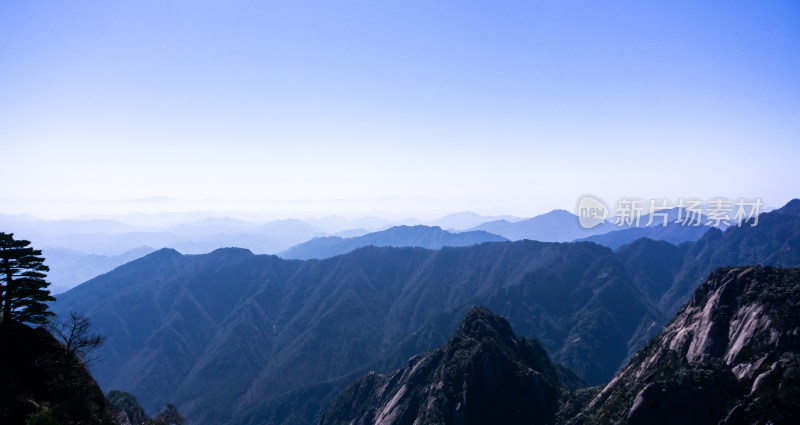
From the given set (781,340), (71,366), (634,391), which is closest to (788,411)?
(781,340)

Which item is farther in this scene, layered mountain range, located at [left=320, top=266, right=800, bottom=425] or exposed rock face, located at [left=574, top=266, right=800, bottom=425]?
layered mountain range, located at [left=320, top=266, right=800, bottom=425]

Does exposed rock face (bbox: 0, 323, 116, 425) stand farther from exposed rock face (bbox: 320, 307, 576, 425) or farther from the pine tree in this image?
exposed rock face (bbox: 320, 307, 576, 425)

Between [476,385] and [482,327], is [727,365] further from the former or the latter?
[482,327]

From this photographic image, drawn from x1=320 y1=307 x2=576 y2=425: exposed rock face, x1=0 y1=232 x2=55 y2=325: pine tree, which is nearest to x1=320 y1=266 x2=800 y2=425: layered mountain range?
x1=320 y1=307 x2=576 y2=425: exposed rock face

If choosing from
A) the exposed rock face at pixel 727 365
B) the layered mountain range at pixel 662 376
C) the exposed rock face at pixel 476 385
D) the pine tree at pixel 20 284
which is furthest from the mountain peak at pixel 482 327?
the pine tree at pixel 20 284

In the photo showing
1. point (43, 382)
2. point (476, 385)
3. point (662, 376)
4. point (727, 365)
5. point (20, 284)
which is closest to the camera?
point (43, 382)

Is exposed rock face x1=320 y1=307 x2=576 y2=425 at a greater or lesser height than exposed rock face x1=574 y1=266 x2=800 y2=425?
lesser

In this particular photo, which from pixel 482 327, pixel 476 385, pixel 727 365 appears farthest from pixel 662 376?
pixel 482 327
